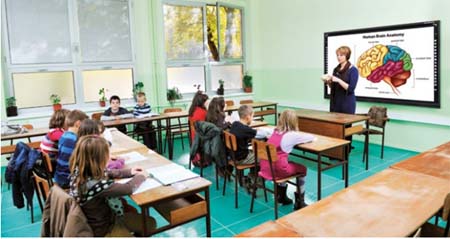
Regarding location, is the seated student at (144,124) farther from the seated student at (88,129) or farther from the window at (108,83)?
the seated student at (88,129)

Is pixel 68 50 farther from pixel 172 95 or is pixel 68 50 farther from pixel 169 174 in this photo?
pixel 169 174

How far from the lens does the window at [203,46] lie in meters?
6.98

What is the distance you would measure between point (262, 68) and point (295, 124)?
4881 millimetres

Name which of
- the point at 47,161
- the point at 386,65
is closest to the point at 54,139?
the point at 47,161

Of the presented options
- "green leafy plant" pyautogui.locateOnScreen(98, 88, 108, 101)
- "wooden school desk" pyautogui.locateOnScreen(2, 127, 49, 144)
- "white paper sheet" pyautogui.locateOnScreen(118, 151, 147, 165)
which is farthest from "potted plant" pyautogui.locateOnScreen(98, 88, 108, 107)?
"white paper sheet" pyautogui.locateOnScreen(118, 151, 147, 165)

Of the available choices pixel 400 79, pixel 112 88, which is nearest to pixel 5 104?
pixel 112 88

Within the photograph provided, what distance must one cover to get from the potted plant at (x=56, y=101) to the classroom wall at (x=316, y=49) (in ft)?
13.4

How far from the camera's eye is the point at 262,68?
7984 millimetres

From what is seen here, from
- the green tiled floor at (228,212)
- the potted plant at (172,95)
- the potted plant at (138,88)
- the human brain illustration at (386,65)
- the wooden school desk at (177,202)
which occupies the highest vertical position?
the human brain illustration at (386,65)

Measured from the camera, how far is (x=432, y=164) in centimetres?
246

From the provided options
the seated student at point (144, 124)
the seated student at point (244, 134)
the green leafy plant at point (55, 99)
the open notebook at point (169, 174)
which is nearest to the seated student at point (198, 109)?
the seated student at point (244, 134)

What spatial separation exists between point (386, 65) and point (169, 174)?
439 cm

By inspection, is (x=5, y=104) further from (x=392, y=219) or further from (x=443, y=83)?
(x=443, y=83)

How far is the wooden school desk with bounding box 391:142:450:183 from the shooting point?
2.29 meters
